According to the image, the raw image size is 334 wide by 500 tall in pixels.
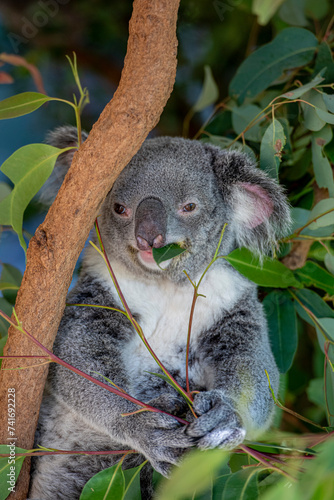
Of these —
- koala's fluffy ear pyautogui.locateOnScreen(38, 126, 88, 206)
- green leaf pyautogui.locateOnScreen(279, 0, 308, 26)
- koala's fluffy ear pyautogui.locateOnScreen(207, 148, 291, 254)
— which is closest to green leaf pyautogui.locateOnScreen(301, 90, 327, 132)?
koala's fluffy ear pyautogui.locateOnScreen(207, 148, 291, 254)

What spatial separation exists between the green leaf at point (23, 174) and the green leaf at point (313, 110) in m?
1.01

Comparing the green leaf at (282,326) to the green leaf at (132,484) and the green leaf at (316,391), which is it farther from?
the green leaf at (132,484)

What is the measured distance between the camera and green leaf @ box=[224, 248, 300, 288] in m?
2.07

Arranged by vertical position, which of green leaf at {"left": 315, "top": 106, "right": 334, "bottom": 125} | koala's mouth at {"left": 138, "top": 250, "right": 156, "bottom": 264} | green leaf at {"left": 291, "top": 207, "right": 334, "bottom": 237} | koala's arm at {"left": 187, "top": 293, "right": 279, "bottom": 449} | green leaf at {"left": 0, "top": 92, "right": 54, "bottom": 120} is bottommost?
koala's arm at {"left": 187, "top": 293, "right": 279, "bottom": 449}

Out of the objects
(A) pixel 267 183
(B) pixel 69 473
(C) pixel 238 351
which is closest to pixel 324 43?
(A) pixel 267 183

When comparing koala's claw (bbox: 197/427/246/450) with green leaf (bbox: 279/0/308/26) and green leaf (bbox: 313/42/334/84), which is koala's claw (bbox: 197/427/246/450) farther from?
Result: green leaf (bbox: 279/0/308/26)

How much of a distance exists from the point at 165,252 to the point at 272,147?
0.61 metres

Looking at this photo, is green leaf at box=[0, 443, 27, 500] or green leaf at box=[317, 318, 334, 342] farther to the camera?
green leaf at box=[317, 318, 334, 342]

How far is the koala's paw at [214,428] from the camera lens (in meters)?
1.60

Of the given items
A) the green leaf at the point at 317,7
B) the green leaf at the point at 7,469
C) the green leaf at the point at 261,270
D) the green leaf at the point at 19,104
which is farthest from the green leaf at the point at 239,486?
the green leaf at the point at 317,7

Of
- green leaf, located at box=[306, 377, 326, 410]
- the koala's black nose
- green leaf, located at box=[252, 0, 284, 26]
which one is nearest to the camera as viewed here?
green leaf, located at box=[252, 0, 284, 26]

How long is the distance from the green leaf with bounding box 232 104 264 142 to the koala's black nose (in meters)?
0.80

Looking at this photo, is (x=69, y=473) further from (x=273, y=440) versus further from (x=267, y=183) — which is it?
(x=267, y=183)

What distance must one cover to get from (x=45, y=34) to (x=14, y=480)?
11.2 feet
